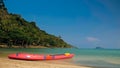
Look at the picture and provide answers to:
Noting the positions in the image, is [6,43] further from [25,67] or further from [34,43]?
[25,67]

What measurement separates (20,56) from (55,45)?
117 meters

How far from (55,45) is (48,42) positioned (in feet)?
29.0

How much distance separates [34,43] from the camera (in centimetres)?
11669

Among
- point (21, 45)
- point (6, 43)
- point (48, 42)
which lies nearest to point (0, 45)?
point (6, 43)

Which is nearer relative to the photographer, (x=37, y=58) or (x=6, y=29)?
(x=37, y=58)

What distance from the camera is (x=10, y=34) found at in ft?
310

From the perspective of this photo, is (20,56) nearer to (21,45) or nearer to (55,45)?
(21,45)

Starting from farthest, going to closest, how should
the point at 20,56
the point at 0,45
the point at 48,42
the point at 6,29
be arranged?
the point at 48,42 < the point at 6,29 < the point at 0,45 < the point at 20,56

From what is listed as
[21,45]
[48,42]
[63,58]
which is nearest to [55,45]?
[48,42]

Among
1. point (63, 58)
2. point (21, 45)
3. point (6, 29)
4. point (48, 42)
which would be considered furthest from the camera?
point (48, 42)

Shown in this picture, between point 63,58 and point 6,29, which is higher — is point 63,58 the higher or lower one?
the lower one

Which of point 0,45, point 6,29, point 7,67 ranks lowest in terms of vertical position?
point 7,67

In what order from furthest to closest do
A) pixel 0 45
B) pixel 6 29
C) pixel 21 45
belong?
pixel 21 45
pixel 6 29
pixel 0 45

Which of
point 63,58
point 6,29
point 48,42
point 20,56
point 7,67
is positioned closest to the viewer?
point 7,67
